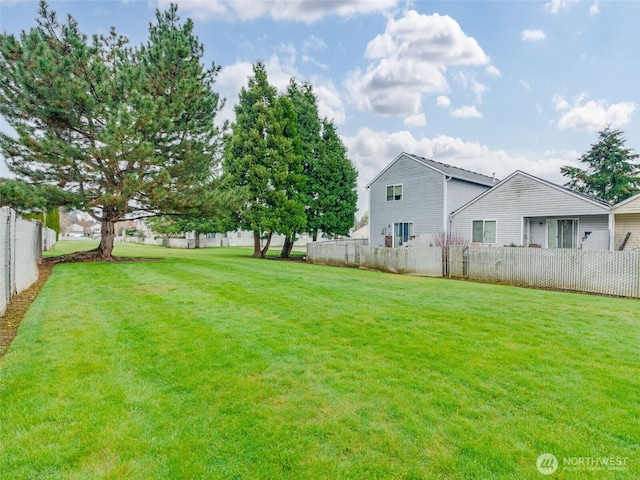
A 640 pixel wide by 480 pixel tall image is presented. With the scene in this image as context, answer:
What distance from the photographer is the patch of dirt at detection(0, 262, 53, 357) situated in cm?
488

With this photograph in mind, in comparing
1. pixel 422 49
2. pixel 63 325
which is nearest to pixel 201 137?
pixel 422 49

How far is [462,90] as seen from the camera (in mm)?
17766

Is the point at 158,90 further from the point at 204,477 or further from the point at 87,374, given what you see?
the point at 204,477

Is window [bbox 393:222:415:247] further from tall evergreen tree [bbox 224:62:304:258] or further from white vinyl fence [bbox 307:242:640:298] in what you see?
tall evergreen tree [bbox 224:62:304:258]

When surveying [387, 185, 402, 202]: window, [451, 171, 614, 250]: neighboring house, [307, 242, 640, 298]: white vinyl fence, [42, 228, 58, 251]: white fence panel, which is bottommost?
[307, 242, 640, 298]: white vinyl fence

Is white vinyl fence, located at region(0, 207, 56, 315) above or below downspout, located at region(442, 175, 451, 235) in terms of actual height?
below

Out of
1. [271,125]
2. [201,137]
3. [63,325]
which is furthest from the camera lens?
[271,125]

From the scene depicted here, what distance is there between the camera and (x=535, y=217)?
16688mm

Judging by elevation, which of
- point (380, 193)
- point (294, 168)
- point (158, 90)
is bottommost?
point (380, 193)

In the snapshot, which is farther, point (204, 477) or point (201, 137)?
point (201, 137)

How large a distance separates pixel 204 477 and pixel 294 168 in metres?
20.5

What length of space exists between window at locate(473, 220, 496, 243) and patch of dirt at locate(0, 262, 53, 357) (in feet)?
59.9

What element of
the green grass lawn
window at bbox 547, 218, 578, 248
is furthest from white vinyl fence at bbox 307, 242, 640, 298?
window at bbox 547, 218, 578, 248

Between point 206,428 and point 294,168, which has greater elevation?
point 294,168
